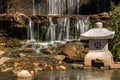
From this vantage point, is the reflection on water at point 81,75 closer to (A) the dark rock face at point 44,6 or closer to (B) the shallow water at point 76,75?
Answer: (B) the shallow water at point 76,75

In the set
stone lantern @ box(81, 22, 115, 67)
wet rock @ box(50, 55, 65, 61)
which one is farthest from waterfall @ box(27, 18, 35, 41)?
stone lantern @ box(81, 22, 115, 67)

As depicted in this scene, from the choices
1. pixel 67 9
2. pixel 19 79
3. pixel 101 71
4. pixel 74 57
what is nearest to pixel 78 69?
pixel 101 71

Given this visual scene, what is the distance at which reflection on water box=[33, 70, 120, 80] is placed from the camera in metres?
16.2

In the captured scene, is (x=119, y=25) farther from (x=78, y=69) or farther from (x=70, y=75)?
(x=70, y=75)

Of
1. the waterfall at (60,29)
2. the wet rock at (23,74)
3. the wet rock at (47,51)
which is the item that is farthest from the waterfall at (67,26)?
the wet rock at (23,74)

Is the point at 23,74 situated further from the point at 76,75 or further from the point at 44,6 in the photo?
the point at 44,6

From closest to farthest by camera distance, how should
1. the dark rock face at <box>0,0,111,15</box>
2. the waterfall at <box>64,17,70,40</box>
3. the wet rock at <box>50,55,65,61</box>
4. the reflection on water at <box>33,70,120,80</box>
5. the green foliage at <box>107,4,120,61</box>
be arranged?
the reflection on water at <box>33,70,120,80</box> < the green foliage at <box>107,4,120,61</box> < the wet rock at <box>50,55,65,61</box> < the waterfall at <box>64,17,70,40</box> < the dark rock face at <box>0,0,111,15</box>

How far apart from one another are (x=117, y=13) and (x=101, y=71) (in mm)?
4540

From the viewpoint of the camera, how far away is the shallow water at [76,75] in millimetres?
16188

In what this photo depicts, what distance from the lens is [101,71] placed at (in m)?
18.3

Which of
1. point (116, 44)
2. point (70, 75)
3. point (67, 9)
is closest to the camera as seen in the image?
point (70, 75)

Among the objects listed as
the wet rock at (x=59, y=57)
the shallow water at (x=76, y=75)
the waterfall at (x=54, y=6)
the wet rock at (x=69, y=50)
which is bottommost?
the shallow water at (x=76, y=75)

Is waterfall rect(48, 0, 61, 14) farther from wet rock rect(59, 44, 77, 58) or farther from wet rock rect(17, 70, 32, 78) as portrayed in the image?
wet rock rect(17, 70, 32, 78)

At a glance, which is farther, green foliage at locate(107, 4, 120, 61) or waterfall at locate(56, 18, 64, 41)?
waterfall at locate(56, 18, 64, 41)
